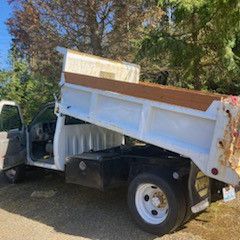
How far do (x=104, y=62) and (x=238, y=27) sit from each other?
4612 millimetres

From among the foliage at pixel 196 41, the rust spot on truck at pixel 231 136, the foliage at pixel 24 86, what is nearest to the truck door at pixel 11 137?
the rust spot on truck at pixel 231 136

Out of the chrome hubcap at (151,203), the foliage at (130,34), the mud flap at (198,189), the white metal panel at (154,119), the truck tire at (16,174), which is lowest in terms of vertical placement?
the truck tire at (16,174)

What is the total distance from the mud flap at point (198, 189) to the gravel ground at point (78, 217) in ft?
1.28

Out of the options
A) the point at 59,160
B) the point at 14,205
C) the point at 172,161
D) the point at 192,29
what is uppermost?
the point at 192,29

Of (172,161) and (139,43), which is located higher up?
(139,43)

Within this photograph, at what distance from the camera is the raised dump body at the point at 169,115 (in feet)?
17.6

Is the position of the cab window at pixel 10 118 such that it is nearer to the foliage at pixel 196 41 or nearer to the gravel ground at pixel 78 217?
the gravel ground at pixel 78 217

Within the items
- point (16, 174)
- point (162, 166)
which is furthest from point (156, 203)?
point (16, 174)

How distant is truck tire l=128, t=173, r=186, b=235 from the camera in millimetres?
5922

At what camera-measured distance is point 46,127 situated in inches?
336

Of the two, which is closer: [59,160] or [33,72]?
[59,160]

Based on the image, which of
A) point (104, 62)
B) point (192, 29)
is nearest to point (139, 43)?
point (192, 29)

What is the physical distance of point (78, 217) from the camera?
6891 mm

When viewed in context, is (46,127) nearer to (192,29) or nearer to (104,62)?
(104,62)
